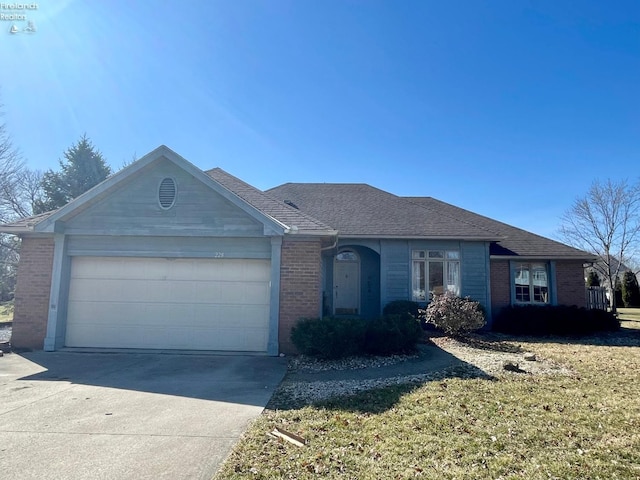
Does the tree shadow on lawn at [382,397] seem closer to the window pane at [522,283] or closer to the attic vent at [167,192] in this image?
the attic vent at [167,192]

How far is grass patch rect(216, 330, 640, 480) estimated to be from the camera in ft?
11.3

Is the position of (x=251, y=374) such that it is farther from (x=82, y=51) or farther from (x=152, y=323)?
(x=82, y=51)

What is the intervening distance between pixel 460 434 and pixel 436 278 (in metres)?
9.89

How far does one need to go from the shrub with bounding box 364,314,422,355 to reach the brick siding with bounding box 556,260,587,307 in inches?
377

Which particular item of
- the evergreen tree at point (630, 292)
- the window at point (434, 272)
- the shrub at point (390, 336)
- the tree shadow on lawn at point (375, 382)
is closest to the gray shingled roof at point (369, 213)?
the window at point (434, 272)

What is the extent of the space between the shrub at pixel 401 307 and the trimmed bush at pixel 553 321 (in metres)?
3.54

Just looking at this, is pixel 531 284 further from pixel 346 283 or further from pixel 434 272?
pixel 346 283

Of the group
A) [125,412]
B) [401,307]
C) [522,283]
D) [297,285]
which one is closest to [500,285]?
[522,283]

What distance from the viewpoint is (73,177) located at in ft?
86.7

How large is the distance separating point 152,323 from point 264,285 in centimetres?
290

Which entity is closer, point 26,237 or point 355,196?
point 26,237

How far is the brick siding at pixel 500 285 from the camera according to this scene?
14.6 m

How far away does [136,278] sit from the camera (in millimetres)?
9430

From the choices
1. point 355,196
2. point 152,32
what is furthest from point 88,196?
point 355,196
